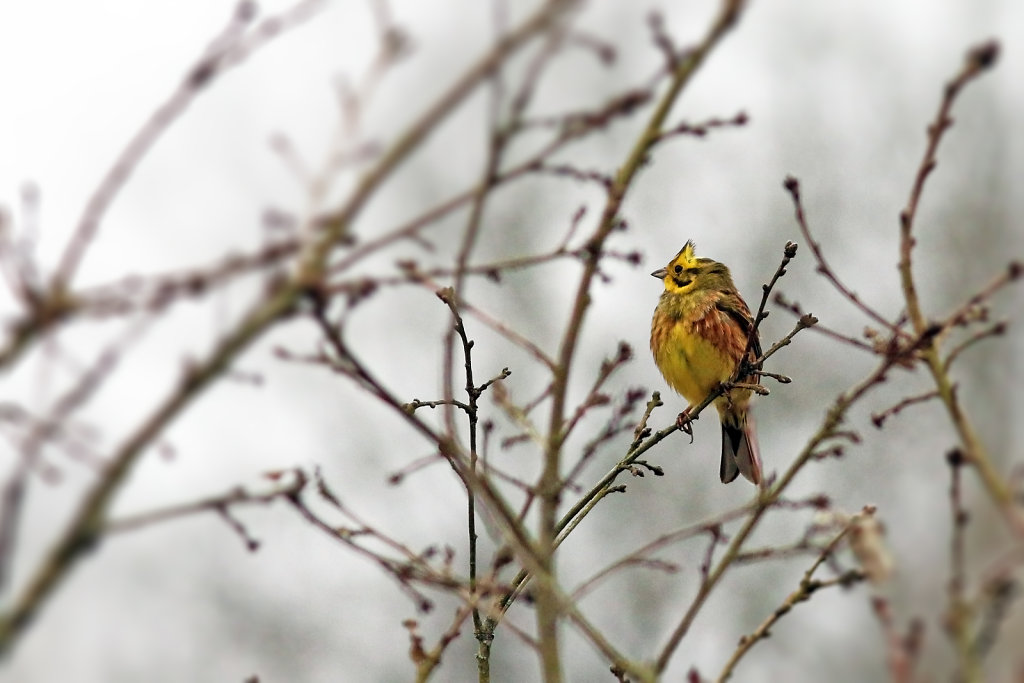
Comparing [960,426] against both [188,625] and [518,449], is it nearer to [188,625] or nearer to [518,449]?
[518,449]

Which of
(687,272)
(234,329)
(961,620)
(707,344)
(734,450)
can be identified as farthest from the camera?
(687,272)

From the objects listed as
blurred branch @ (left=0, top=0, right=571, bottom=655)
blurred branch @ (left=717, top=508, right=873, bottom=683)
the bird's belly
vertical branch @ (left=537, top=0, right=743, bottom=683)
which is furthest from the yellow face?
blurred branch @ (left=0, top=0, right=571, bottom=655)

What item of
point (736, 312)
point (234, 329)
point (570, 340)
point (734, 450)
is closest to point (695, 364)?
point (736, 312)

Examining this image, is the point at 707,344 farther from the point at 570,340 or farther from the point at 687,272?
the point at 570,340

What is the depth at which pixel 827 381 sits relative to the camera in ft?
55.0

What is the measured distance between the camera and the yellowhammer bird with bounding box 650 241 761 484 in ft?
24.5

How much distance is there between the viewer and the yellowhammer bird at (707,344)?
746cm

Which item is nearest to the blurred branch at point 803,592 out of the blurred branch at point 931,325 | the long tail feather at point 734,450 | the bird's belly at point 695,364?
the blurred branch at point 931,325

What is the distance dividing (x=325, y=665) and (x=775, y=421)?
23.7 ft

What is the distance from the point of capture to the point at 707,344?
7.45 metres

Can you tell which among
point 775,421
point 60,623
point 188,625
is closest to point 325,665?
point 188,625

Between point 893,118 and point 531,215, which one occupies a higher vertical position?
point 893,118

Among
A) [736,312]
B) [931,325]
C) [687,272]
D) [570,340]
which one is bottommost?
[570,340]

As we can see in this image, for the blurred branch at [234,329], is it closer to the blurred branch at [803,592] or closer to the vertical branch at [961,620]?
the vertical branch at [961,620]
